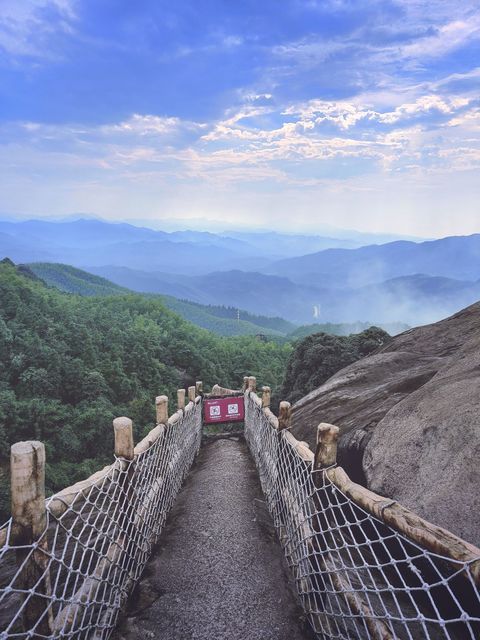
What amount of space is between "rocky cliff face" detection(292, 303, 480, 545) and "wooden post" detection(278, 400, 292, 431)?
95 cm

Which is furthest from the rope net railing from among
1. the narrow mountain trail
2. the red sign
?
A: the red sign

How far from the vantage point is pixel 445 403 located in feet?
12.0

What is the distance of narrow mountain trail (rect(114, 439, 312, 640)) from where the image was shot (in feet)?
8.06

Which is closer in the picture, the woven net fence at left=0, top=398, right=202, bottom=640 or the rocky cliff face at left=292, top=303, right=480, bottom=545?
the woven net fence at left=0, top=398, right=202, bottom=640

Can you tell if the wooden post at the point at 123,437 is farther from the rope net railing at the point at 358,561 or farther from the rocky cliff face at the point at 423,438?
the rocky cliff face at the point at 423,438

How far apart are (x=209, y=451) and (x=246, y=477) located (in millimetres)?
2010

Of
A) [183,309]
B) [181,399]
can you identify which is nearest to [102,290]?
[183,309]

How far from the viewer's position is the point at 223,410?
780cm

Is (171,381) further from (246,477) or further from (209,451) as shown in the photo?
(246,477)

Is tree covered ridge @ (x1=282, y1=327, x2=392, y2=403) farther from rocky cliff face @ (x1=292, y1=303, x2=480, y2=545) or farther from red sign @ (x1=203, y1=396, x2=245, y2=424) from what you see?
rocky cliff face @ (x1=292, y1=303, x2=480, y2=545)

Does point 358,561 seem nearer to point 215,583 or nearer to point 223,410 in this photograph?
point 215,583

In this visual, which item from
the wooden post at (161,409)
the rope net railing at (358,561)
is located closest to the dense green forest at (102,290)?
the wooden post at (161,409)

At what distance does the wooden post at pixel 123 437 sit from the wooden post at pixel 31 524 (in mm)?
946

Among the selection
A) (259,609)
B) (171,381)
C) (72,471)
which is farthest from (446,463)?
(171,381)
